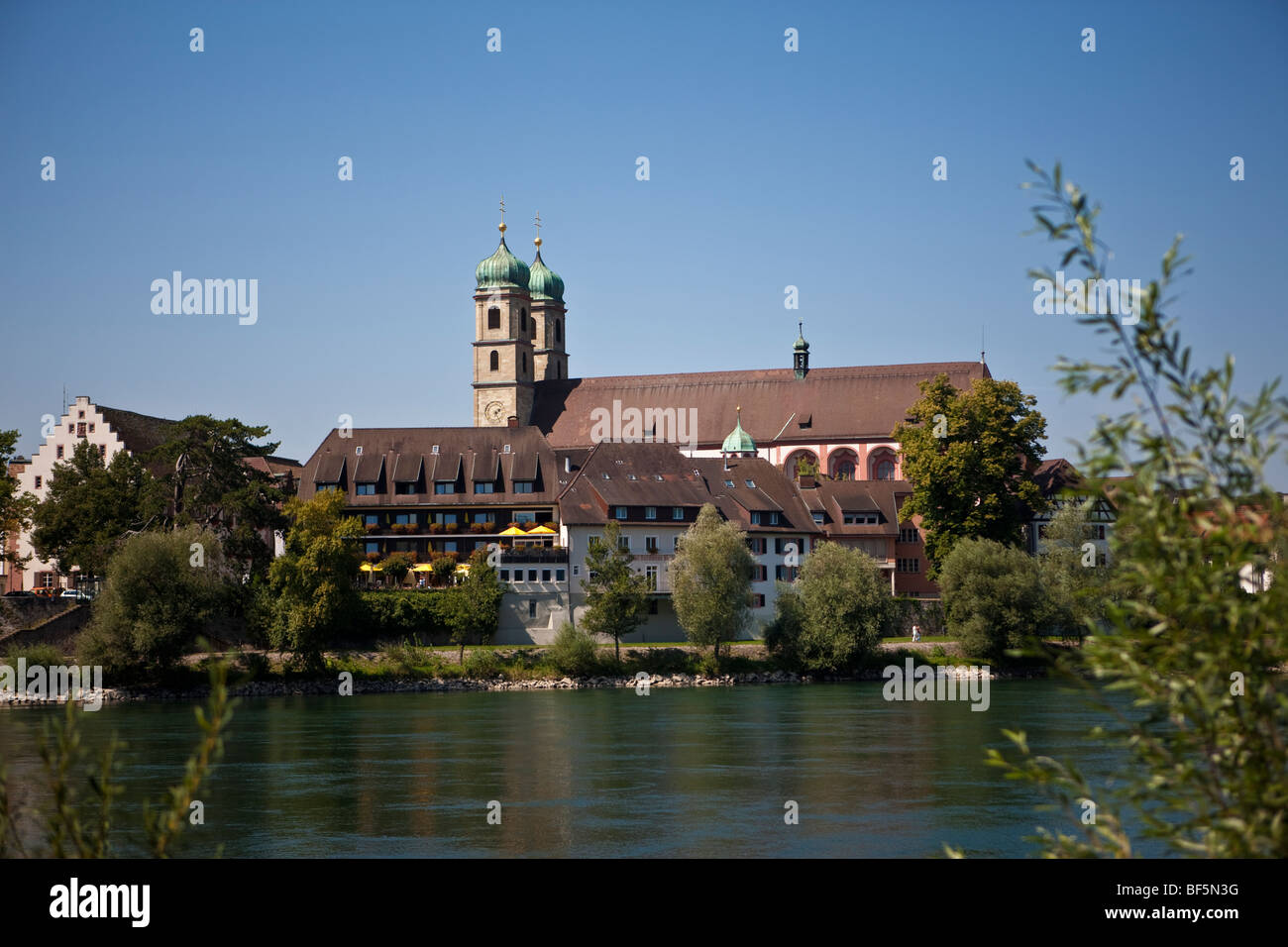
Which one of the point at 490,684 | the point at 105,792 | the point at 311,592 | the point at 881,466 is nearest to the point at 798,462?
the point at 881,466

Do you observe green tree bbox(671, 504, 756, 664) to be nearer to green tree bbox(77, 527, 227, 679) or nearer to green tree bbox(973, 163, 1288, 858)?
green tree bbox(77, 527, 227, 679)

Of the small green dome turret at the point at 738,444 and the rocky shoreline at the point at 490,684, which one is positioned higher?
the small green dome turret at the point at 738,444

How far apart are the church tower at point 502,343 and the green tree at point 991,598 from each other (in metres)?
55.2

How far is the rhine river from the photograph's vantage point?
27.8 metres

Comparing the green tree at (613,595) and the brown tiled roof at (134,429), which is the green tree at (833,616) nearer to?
the green tree at (613,595)

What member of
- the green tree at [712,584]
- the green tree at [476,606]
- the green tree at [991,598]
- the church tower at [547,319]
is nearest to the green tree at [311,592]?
the green tree at [476,606]

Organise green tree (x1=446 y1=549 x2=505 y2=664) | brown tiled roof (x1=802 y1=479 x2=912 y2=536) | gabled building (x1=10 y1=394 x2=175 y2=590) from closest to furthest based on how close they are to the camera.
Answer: green tree (x1=446 y1=549 x2=505 y2=664) < gabled building (x1=10 y1=394 x2=175 y2=590) < brown tiled roof (x1=802 y1=479 x2=912 y2=536)

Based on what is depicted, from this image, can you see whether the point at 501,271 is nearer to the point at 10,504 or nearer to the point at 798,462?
the point at 798,462

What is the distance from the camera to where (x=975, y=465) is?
77.1 meters

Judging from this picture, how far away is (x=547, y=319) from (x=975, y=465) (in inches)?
2623

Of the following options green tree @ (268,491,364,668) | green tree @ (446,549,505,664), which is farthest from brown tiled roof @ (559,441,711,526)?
green tree @ (268,491,364,668)

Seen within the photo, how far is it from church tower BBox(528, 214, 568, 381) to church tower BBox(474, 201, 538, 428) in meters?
6.02

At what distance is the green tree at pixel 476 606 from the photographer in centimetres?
6850
